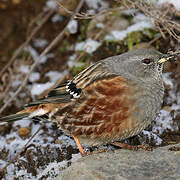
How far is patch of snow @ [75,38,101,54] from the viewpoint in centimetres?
770

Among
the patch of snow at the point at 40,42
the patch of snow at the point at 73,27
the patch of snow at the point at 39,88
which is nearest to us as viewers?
the patch of snow at the point at 39,88

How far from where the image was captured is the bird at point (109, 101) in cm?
454

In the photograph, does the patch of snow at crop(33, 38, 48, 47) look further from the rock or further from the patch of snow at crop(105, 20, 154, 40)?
the rock

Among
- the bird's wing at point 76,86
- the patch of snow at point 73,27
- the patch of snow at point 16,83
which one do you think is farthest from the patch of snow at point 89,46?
the bird's wing at point 76,86

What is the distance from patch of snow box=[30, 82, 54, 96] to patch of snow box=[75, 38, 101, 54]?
0.97 m

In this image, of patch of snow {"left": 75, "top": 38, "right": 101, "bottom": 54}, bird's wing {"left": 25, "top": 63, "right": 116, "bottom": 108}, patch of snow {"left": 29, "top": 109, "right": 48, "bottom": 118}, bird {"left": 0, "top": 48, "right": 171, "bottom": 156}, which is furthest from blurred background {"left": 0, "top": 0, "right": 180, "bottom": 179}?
bird's wing {"left": 25, "top": 63, "right": 116, "bottom": 108}

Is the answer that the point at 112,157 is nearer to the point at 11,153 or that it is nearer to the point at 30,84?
the point at 11,153

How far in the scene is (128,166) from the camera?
421 centimetres

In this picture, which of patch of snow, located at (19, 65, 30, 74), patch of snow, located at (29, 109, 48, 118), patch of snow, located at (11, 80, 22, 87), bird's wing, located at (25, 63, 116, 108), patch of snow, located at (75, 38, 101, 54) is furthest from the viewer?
patch of snow, located at (19, 65, 30, 74)

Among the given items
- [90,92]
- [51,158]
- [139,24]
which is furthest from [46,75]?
[90,92]

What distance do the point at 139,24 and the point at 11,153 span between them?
3596 millimetres

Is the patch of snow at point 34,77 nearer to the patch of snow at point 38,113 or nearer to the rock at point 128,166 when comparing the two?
the patch of snow at point 38,113

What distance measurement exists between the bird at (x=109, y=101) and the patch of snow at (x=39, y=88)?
2.32 meters

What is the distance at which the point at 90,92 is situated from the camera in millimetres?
4684
